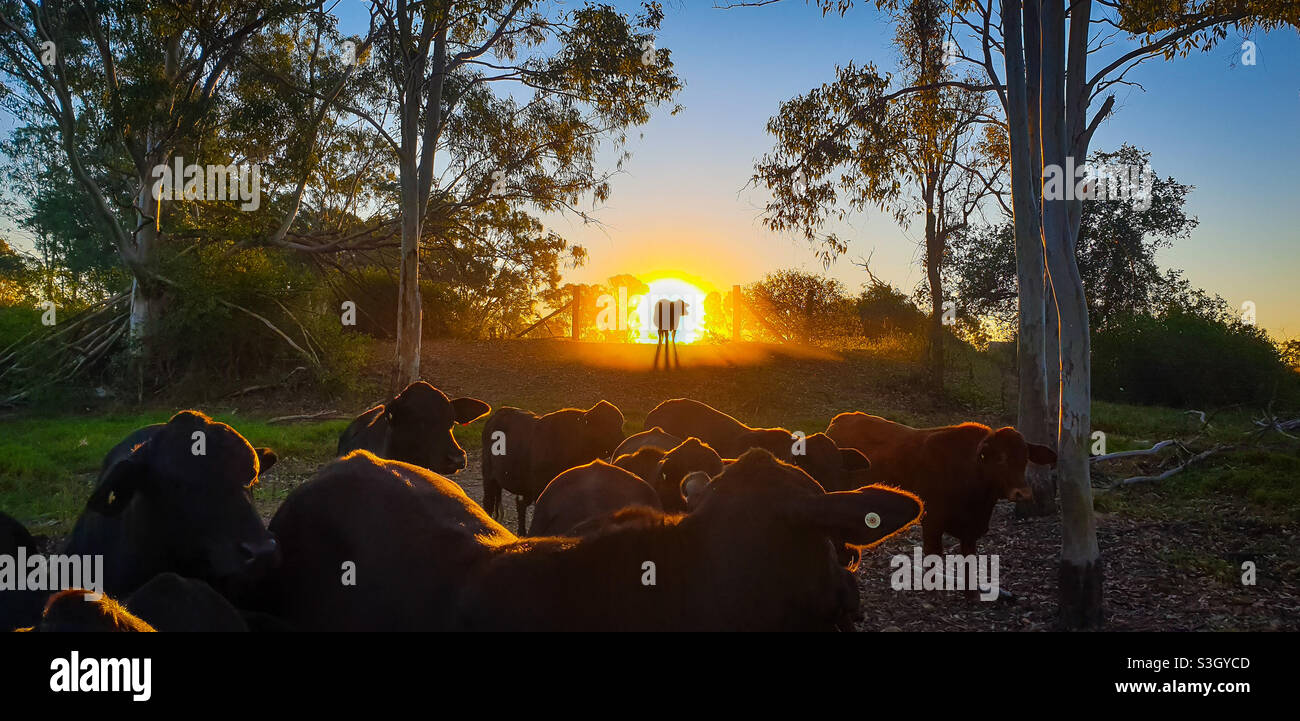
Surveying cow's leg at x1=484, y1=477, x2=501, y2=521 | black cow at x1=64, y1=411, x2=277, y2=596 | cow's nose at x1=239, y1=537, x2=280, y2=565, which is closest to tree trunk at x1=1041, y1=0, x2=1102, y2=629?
cow's nose at x1=239, y1=537, x2=280, y2=565

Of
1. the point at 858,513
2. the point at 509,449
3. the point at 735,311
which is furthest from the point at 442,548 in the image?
the point at 735,311

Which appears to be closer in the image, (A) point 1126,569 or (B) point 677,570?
(B) point 677,570

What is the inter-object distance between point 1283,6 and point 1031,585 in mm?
8524

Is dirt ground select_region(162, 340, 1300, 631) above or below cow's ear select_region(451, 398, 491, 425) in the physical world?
below

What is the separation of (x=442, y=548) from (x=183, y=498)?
6.50 feet

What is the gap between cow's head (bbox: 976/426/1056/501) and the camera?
809 centimetres

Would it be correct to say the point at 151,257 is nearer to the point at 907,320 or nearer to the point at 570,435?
the point at 570,435

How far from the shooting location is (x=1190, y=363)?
24938 millimetres

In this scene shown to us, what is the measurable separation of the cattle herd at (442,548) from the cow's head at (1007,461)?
12.5ft

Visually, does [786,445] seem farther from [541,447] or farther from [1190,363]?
[1190,363]

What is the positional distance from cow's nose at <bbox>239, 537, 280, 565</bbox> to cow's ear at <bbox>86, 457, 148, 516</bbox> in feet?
3.51

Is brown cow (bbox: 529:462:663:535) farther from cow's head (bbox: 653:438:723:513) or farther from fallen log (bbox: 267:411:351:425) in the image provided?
fallen log (bbox: 267:411:351:425)

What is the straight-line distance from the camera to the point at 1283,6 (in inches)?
410

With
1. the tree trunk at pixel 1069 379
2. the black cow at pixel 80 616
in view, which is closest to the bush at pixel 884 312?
the tree trunk at pixel 1069 379
